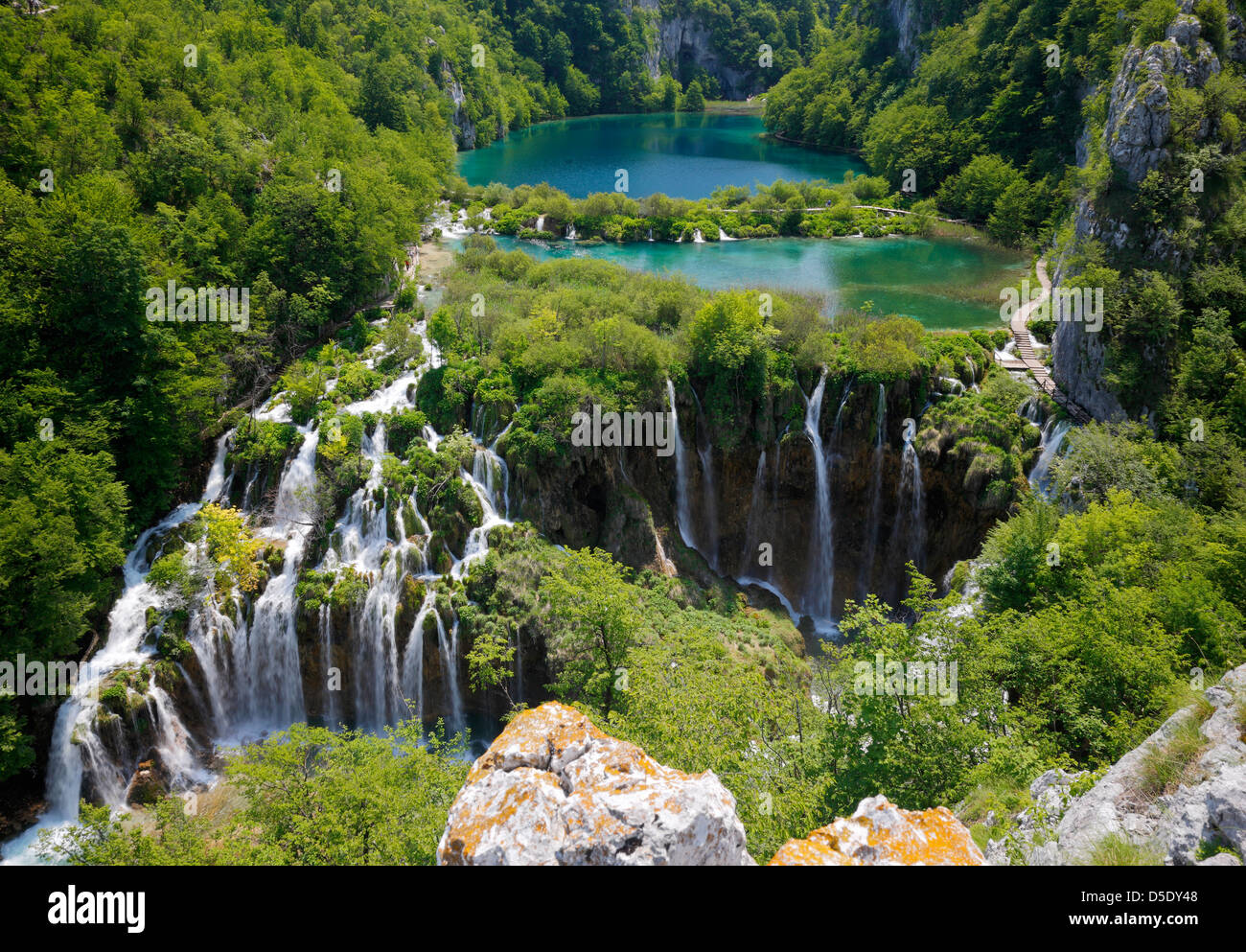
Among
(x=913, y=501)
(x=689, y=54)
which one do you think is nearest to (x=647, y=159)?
(x=913, y=501)

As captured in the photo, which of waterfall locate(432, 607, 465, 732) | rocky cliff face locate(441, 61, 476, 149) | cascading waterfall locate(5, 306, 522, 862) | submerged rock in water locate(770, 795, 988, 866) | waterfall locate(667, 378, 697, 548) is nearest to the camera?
submerged rock in water locate(770, 795, 988, 866)

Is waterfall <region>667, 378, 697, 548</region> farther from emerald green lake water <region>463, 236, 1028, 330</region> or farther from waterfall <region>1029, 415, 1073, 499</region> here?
waterfall <region>1029, 415, 1073, 499</region>

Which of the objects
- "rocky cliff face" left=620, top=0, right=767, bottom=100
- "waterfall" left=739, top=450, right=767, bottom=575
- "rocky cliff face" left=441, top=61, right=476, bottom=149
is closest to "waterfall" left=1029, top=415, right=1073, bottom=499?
"waterfall" left=739, top=450, right=767, bottom=575

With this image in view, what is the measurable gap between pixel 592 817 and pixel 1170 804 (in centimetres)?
908

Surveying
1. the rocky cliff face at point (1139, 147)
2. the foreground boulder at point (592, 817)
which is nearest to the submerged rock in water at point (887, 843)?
the foreground boulder at point (592, 817)

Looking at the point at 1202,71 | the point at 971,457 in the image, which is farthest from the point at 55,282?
the point at 1202,71

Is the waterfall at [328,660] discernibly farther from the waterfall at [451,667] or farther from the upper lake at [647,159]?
the upper lake at [647,159]

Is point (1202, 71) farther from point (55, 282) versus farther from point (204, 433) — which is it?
point (55, 282)

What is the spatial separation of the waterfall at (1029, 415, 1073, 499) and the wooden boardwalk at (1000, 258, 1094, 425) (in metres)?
1.30

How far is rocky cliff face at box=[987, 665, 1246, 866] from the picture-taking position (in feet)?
28.5

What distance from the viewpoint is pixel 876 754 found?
49.8ft

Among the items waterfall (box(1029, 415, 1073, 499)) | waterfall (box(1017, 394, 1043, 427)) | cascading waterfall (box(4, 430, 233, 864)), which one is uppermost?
waterfall (box(1017, 394, 1043, 427))

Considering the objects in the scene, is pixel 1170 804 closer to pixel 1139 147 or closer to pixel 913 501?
pixel 913 501

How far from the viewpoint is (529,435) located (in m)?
29.6
